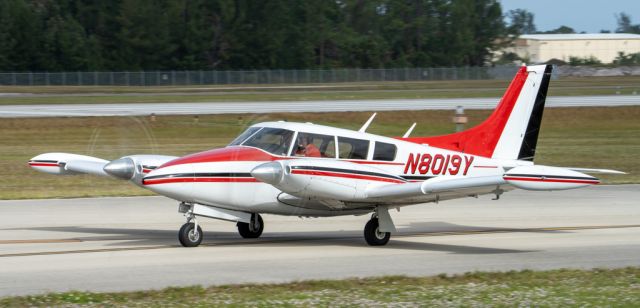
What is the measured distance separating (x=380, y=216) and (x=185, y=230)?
3.31 m

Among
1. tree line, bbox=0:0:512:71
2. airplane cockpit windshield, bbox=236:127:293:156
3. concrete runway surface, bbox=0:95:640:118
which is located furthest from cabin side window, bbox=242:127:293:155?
tree line, bbox=0:0:512:71

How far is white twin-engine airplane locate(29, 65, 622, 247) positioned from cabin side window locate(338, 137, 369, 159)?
2 centimetres

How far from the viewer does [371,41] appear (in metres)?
106

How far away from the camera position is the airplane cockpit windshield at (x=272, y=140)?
15297mm

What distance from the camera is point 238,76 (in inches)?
3580

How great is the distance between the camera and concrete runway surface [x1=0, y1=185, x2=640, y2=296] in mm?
12922

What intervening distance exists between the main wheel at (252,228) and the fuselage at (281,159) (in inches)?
38.5

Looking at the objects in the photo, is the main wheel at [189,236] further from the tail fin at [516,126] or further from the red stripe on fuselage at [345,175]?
the tail fin at [516,126]

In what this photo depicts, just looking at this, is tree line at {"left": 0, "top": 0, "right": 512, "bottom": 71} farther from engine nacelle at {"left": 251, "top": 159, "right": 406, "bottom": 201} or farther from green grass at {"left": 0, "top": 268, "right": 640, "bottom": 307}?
green grass at {"left": 0, "top": 268, "right": 640, "bottom": 307}

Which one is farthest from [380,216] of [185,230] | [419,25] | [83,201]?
[419,25]

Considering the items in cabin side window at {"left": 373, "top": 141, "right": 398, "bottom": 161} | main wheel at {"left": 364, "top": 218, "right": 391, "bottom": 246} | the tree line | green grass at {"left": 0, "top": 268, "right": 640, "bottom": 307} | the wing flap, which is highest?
the tree line

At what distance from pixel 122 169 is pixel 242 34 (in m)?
85.3

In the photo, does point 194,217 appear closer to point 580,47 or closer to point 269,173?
point 269,173

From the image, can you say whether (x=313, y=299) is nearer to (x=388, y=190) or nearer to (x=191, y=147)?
(x=388, y=190)
